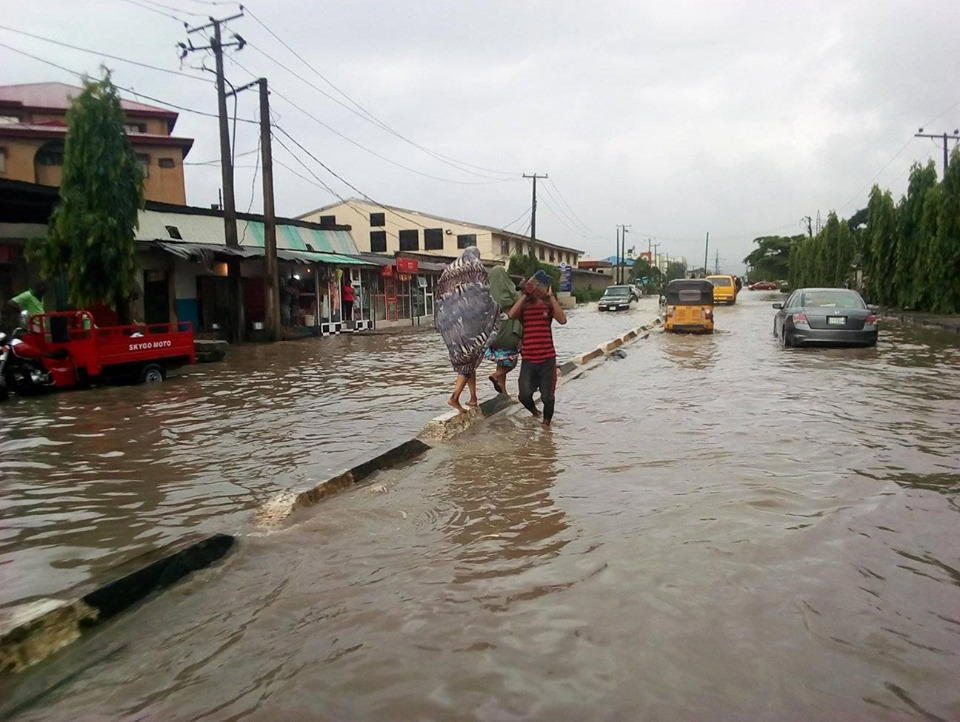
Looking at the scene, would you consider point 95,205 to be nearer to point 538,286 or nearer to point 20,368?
point 20,368

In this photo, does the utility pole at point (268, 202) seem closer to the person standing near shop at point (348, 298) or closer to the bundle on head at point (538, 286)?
the person standing near shop at point (348, 298)

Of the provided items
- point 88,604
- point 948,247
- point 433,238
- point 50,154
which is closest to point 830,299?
point 948,247

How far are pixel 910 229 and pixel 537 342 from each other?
28.7 meters

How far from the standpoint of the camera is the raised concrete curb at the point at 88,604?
122 inches

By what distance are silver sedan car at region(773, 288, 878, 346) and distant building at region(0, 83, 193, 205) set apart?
22975mm

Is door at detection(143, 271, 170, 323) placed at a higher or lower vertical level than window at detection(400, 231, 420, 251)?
lower

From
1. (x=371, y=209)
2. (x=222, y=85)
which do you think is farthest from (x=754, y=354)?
(x=371, y=209)

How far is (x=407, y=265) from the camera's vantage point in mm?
30578

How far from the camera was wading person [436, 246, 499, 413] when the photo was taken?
320 inches

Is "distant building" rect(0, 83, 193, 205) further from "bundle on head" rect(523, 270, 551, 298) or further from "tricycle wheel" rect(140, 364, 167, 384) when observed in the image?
"bundle on head" rect(523, 270, 551, 298)

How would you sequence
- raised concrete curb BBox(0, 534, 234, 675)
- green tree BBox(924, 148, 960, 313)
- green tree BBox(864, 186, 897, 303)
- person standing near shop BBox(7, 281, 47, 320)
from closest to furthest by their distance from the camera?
raised concrete curb BBox(0, 534, 234, 675), person standing near shop BBox(7, 281, 47, 320), green tree BBox(924, 148, 960, 313), green tree BBox(864, 186, 897, 303)

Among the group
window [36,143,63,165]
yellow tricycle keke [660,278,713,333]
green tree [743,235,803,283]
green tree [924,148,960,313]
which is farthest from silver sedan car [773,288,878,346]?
green tree [743,235,803,283]

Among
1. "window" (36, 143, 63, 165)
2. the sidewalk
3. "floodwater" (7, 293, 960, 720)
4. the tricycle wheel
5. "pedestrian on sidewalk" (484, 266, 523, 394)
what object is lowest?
"floodwater" (7, 293, 960, 720)

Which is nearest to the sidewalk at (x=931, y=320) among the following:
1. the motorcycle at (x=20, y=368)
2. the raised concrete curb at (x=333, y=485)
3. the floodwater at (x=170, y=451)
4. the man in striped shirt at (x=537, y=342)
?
the floodwater at (x=170, y=451)
